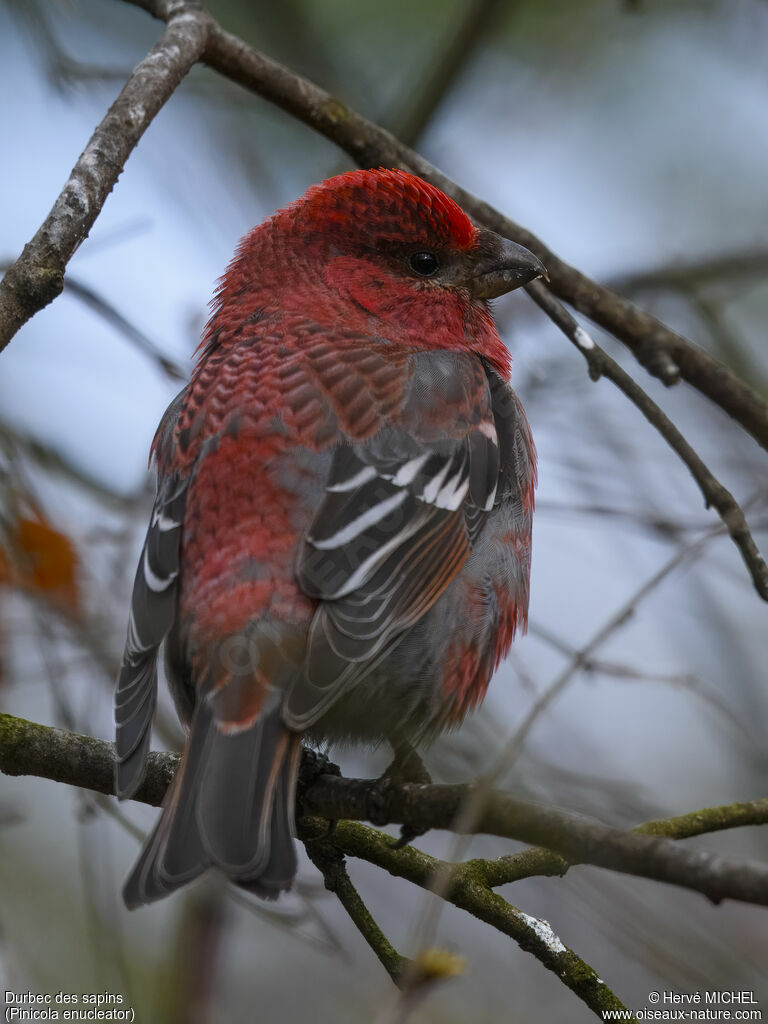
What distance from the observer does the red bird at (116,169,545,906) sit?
2670mm

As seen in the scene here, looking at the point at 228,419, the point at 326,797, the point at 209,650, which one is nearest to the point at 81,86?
the point at 228,419

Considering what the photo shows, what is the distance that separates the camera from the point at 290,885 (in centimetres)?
239

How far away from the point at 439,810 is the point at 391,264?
2.27 m

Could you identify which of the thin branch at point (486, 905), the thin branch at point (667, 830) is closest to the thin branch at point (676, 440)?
the thin branch at point (667, 830)

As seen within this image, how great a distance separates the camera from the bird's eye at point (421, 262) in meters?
4.00

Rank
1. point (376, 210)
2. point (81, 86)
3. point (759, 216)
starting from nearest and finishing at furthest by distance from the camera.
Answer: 1. point (376, 210)
2. point (81, 86)
3. point (759, 216)

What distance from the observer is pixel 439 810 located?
2.29 metres

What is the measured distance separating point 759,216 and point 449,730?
5.54 metres

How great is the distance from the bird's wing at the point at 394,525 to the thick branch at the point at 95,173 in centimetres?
92

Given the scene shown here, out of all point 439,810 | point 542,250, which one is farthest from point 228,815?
point 542,250

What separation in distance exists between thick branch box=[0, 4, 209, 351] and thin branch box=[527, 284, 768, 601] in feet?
4.59

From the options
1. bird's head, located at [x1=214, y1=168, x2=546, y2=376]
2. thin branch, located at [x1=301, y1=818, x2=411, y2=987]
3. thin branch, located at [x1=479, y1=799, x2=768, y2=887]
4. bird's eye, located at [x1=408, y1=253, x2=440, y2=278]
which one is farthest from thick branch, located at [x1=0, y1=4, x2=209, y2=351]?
thin branch, located at [x1=479, y1=799, x2=768, y2=887]

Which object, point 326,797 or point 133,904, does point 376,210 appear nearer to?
point 326,797

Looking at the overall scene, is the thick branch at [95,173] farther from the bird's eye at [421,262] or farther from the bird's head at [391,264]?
the bird's eye at [421,262]
